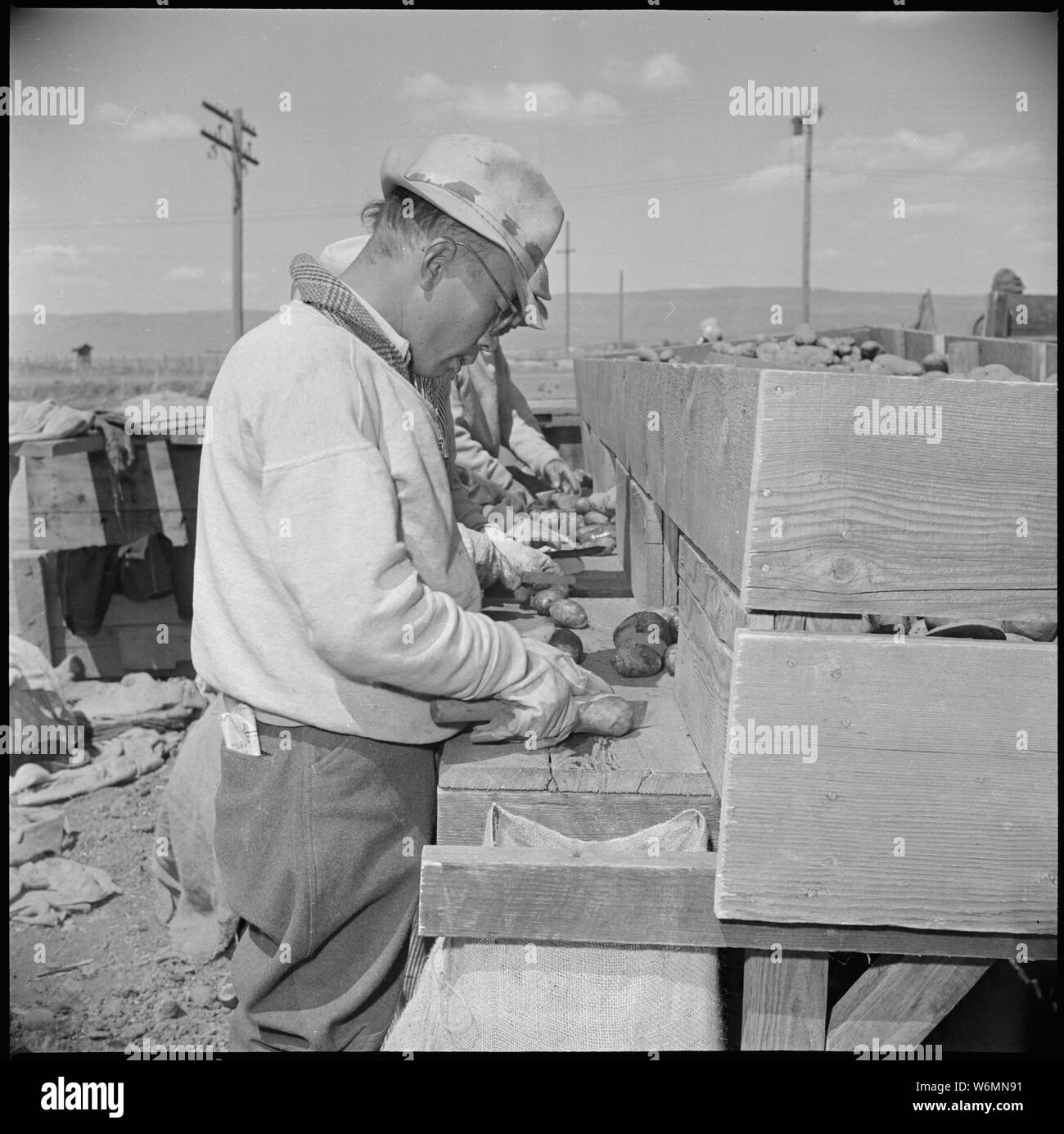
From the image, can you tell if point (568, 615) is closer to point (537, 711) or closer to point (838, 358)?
point (537, 711)

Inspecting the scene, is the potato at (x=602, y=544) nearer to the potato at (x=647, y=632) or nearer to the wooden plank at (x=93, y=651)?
the potato at (x=647, y=632)

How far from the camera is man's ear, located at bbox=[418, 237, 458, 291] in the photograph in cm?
202

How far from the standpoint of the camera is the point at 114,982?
4.55 m

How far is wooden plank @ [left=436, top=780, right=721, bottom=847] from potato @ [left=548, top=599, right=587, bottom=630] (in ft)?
3.65

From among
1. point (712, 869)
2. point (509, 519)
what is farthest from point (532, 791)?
point (509, 519)

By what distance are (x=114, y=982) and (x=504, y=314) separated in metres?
3.68

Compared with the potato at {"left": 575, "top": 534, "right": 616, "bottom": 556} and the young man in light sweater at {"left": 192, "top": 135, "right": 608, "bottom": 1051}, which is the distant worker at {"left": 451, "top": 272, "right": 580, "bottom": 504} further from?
the young man in light sweater at {"left": 192, "top": 135, "right": 608, "bottom": 1051}

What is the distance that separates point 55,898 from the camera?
517cm

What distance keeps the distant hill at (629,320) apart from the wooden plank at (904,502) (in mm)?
49321

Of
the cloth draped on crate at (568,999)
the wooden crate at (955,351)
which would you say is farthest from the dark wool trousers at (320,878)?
the wooden crate at (955,351)

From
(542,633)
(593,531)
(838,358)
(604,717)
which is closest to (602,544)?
(593,531)

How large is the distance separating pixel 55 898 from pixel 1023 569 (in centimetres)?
488

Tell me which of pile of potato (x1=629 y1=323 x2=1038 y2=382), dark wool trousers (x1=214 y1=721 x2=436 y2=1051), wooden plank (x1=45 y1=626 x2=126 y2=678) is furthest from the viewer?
wooden plank (x1=45 y1=626 x2=126 y2=678)

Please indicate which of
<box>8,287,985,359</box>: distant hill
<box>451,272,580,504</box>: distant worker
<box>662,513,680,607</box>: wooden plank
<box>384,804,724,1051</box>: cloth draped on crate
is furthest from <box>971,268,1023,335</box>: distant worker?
<box>8,287,985,359</box>: distant hill
